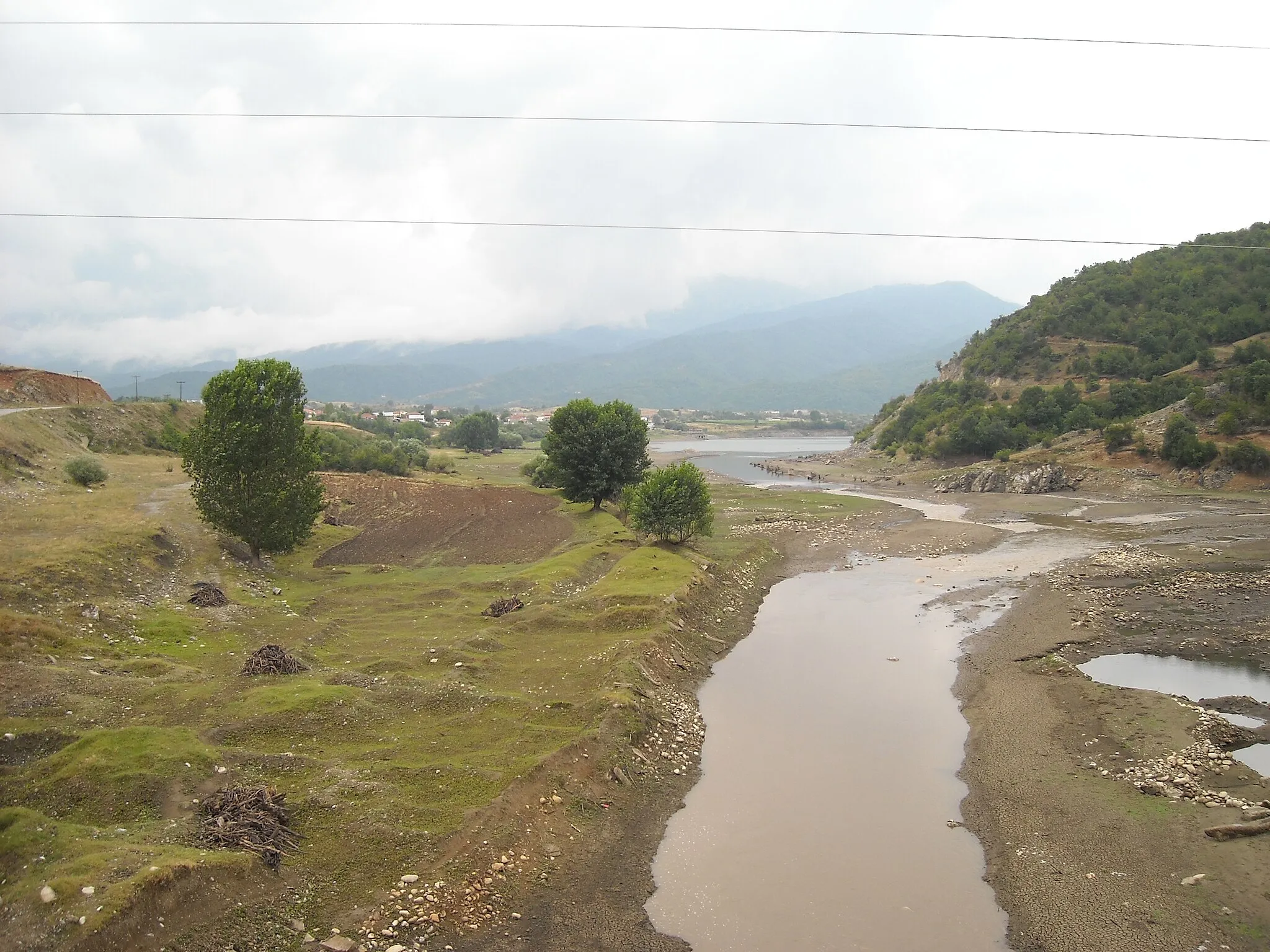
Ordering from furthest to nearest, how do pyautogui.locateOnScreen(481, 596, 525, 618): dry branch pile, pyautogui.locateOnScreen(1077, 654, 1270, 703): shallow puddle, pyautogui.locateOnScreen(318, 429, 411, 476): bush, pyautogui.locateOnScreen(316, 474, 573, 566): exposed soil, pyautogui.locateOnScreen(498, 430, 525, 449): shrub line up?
pyautogui.locateOnScreen(498, 430, 525, 449): shrub < pyautogui.locateOnScreen(318, 429, 411, 476): bush < pyautogui.locateOnScreen(316, 474, 573, 566): exposed soil < pyautogui.locateOnScreen(481, 596, 525, 618): dry branch pile < pyautogui.locateOnScreen(1077, 654, 1270, 703): shallow puddle

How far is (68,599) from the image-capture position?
2536cm

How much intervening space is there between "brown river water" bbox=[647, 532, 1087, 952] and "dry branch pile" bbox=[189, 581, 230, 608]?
18884 millimetres

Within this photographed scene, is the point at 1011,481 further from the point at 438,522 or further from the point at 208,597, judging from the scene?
the point at 208,597

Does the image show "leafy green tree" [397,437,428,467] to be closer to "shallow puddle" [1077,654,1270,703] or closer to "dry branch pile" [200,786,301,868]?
"shallow puddle" [1077,654,1270,703]

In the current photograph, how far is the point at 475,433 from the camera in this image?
5807 inches

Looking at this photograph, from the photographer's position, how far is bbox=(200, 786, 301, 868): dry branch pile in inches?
529

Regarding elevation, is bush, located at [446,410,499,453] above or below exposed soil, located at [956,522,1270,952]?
above

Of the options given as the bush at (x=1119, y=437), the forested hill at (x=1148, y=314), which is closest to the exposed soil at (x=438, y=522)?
the bush at (x=1119, y=437)

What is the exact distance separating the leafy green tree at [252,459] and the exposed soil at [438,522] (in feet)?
17.6

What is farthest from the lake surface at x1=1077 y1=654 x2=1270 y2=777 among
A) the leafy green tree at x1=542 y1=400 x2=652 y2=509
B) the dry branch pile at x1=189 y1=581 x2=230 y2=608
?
the leafy green tree at x1=542 y1=400 x2=652 y2=509

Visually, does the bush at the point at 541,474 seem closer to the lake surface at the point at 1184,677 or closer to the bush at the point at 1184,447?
the lake surface at the point at 1184,677

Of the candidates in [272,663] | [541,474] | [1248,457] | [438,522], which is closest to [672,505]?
[438,522]

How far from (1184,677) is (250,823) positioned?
2840 centimetres


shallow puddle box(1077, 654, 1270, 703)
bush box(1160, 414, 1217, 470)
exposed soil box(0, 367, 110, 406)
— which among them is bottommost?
shallow puddle box(1077, 654, 1270, 703)
